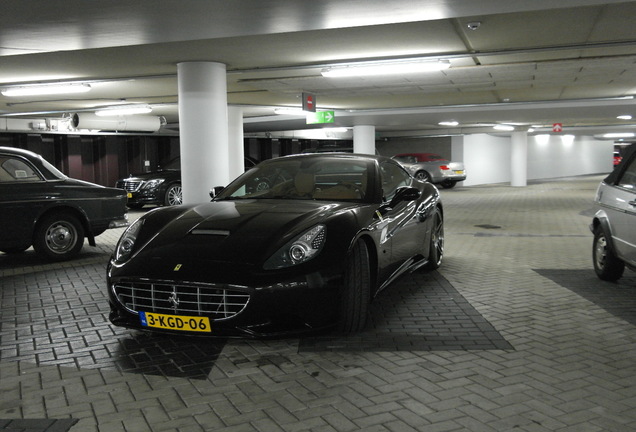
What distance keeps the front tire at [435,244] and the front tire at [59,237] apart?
501 centimetres

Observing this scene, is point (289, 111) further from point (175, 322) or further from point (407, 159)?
point (175, 322)

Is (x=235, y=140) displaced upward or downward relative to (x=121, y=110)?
downward

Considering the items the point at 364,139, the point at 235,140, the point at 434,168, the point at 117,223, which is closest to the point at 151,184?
the point at 235,140

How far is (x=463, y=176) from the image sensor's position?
88.5ft

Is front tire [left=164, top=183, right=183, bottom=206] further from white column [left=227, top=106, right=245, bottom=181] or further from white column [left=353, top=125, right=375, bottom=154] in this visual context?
white column [left=353, top=125, right=375, bottom=154]

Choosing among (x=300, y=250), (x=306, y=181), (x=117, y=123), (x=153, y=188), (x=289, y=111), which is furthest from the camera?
(x=289, y=111)

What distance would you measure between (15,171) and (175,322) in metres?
5.32

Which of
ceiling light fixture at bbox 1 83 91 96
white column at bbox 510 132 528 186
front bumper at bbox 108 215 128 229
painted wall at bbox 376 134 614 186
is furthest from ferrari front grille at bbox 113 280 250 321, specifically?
painted wall at bbox 376 134 614 186

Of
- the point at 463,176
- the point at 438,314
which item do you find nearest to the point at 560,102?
the point at 463,176

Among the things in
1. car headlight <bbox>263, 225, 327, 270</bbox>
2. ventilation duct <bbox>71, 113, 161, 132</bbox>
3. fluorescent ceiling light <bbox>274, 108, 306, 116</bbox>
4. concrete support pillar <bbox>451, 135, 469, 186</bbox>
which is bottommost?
car headlight <bbox>263, 225, 327, 270</bbox>

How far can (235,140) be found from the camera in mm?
18141

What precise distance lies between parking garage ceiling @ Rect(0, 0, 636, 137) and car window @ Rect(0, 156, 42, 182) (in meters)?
1.57

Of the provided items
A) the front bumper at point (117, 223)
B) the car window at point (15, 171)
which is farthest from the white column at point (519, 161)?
the car window at point (15, 171)

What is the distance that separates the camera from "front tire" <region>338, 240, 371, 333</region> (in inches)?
171
